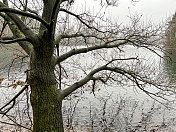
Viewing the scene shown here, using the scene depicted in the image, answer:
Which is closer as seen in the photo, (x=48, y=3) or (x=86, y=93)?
(x=48, y=3)

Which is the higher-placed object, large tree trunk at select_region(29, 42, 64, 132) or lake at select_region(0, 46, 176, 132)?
large tree trunk at select_region(29, 42, 64, 132)

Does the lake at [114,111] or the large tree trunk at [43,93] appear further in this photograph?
the lake at [114,111]

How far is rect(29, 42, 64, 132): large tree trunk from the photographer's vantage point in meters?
2.98

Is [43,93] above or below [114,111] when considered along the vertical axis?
above

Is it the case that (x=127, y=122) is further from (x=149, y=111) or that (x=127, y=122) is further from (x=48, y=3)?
(x=48, y=3)

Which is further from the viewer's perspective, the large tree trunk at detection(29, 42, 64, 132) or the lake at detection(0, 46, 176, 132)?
the lake at detection(0, 46, 176, 132)

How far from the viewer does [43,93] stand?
302 centimetres

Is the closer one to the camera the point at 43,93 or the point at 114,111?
the point at 43,93

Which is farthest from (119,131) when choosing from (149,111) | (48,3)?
(48,3)

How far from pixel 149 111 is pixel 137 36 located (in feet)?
A: 24.6

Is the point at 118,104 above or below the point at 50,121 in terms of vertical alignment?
below

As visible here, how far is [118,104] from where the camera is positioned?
1054 cm

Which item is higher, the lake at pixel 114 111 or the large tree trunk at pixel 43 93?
the large tree trunk at pixel 43 93

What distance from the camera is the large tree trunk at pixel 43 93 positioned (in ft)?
9.77
